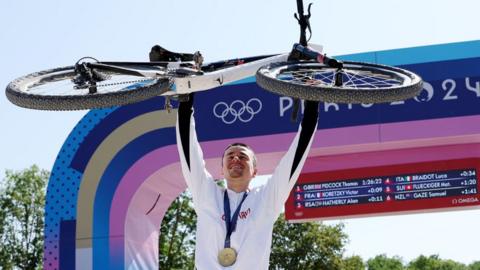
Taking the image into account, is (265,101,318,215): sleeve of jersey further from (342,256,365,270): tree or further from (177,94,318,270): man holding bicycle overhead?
(342,256,365,270): tree

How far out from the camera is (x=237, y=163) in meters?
4.34

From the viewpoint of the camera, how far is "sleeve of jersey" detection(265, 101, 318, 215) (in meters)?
4.30

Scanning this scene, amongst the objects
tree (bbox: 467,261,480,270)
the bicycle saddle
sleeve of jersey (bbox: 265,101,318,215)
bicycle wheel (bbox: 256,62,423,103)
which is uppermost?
tree (bbox: 467,261,480,270)

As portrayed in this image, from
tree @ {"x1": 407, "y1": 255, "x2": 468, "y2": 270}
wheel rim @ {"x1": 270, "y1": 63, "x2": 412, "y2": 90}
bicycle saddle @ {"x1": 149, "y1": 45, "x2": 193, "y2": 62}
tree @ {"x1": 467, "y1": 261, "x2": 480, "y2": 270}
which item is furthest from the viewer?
Result: tree @ {"x1": 467, "y1": 261, "x2": 480, "y2": 270}

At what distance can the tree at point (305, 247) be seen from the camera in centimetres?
3722

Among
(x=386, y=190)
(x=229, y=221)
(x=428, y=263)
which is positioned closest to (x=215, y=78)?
(x=229, y=221)

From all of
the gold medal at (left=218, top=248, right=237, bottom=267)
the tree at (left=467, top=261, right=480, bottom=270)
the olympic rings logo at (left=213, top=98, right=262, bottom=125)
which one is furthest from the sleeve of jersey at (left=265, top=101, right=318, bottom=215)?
the tree at (left=467, top=261, right=480, bottom=270)

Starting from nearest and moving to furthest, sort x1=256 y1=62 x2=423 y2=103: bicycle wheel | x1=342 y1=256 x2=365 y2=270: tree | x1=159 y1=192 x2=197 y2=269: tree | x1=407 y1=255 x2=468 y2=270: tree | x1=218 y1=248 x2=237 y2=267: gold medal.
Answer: x1=218 y1=248 x2=237 y2=267: gold medal
x1=256 y1=62 x2=423 y2=103: bicycle wheel
x1=159 y1=192 x2=197 y2=269: tree
x1=342 y1=256 x2=365 y2=270: tree
x1=407 y1=255 x2=468 y2=270: tree

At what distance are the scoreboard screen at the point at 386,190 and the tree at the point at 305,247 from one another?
967 inches

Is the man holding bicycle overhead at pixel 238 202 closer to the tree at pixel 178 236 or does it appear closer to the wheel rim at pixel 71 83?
the wheel rim at pixel 71 83

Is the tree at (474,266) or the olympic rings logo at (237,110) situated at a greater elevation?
the olympic rings logo at (237,110)

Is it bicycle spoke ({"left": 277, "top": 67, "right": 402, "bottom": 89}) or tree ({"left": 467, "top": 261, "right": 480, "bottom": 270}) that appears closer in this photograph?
A: bicycle spoke ({"left": 277, "top": 67, "right": 402, "bottom": 89})

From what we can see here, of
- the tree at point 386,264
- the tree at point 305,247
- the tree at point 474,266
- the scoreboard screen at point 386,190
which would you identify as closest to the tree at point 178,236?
the tree at point 305,247

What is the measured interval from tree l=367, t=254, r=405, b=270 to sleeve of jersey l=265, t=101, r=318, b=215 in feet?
209
